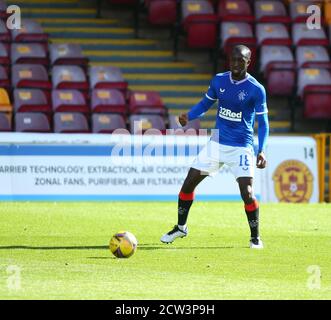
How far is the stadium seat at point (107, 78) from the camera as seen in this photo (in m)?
22.5

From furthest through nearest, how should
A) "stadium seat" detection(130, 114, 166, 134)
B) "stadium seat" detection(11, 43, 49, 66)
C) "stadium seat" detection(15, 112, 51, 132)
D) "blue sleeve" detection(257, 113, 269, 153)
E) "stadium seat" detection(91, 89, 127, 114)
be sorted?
"stadium seat" detection(11, 43, 49, 66) → "stadium seat" detection(91, 89, 127, 114) → "stadium seat" detection(130, 114, 166, 134) → "stadium seat" detection(15, 112, 51, 132) → "blue sleeve" detection(257, 113, 269, 153)

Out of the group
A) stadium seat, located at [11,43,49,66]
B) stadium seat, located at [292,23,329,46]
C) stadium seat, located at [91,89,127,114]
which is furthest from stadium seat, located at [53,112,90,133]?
stadium seat, located at [292,23,329,46]

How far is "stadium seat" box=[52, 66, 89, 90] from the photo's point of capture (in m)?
22.3

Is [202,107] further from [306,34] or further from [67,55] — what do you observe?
[306,34]

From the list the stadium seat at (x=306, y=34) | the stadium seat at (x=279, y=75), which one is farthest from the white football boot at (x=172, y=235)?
the stadium seat at (x=306, y=34)

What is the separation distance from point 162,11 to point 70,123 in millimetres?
4552

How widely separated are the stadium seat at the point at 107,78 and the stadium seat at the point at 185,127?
4.55 ft

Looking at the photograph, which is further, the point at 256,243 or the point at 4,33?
the point at 4,33

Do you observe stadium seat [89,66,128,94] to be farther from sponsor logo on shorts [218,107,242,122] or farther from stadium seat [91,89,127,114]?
sponsor logo on shorts [218,107,242,122]

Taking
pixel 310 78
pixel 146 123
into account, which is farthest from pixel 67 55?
pixel 310 78

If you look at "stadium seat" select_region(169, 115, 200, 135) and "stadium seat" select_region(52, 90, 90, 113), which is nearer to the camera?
"stadium seat" select_region(169, 115, 200, 135)

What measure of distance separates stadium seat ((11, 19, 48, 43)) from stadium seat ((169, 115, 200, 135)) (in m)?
3.54

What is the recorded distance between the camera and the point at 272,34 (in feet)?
80.6

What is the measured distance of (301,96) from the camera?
2325 cm
